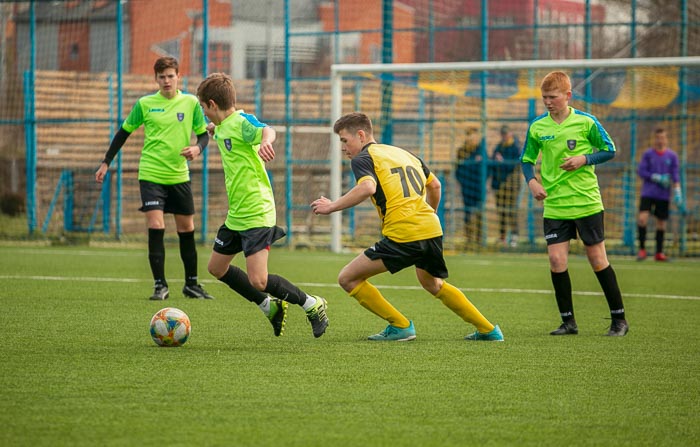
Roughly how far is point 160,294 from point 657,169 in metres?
8.94

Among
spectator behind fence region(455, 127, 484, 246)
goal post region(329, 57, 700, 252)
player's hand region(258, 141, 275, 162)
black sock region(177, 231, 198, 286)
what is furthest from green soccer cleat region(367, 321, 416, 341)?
spectator behind fence region(455, 127, 484, 246)

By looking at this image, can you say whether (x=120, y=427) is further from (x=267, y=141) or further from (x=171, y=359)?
(x=267, y=141)

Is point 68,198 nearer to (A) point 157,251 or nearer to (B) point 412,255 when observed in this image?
(A) point 157,251

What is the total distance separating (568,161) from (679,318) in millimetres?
2006

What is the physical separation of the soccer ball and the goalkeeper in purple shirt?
10169 mm

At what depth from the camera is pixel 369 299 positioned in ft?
21.2

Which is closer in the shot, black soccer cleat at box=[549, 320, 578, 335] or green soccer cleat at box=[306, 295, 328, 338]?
green soccer cleat at box=[306, 295, 328, 338]

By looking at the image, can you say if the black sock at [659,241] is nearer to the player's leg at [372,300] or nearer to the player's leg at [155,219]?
the player's leg at [155,219]

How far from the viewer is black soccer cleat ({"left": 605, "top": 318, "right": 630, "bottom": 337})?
685cm

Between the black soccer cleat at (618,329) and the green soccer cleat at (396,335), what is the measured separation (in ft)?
4.69

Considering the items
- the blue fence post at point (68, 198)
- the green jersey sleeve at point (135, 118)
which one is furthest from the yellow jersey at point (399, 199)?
the blue fence post at point (68, 198)

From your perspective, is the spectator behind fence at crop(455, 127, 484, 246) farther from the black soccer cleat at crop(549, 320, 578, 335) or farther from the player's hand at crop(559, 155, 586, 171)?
the player's hand at crop(559, 155, 586, 171)

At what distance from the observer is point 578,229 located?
7.00 meters

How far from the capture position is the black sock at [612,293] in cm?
695
